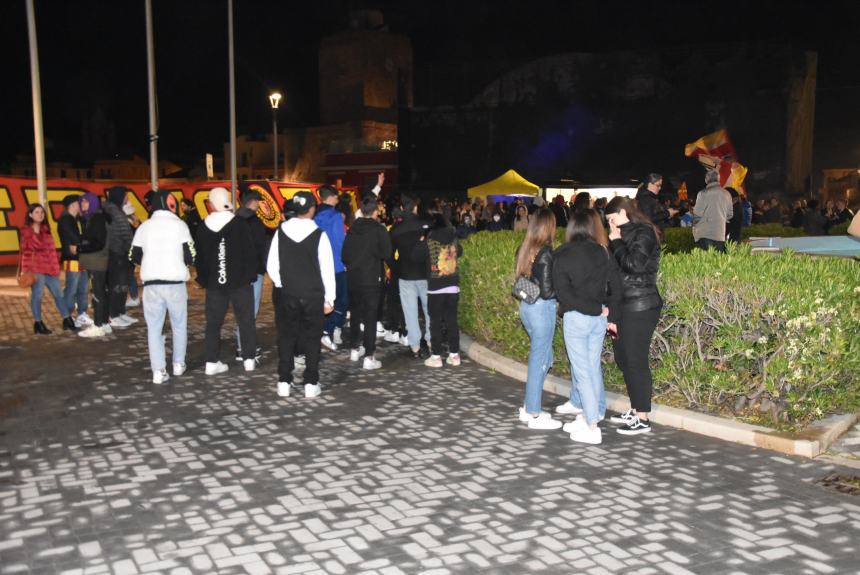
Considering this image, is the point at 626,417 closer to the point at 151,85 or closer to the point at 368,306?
the point at 368,306

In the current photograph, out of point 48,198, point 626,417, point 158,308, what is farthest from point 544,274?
point 48,198

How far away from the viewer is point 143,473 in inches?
228

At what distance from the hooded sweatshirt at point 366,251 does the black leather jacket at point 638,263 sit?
10.9 ft

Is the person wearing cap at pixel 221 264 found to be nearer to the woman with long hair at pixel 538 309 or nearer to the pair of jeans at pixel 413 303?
the pair of jeans at pixel 413 303

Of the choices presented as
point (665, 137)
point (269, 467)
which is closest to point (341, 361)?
point (269, 467)

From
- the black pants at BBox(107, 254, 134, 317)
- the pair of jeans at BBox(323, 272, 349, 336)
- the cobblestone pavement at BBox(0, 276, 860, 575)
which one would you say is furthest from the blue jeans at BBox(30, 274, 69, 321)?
the pair of jeans at BBox(323, 272, 349, 336)

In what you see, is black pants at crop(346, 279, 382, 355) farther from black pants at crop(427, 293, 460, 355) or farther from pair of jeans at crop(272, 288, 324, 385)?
pair of jeans at crop(272, 288, 324, 385)

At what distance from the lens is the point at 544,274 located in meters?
6.53

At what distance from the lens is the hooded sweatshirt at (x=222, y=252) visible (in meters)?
8.68

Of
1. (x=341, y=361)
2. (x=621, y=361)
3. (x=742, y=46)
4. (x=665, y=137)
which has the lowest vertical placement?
(x=341, y=361)

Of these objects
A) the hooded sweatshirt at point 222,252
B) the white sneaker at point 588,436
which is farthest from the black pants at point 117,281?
the white sneaker at point 588,436

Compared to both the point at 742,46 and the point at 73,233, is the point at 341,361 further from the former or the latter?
the point at 742,46

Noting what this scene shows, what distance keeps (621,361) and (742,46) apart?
34.3 metres

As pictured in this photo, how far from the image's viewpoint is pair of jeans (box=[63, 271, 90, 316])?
11836 millimetres
